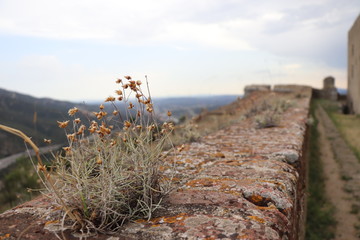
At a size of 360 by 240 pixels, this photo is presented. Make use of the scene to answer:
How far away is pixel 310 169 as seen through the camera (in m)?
5.85

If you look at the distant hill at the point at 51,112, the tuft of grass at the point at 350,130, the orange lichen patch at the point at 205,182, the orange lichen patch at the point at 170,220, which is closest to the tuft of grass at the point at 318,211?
the tuft of grass at the point at 350,130

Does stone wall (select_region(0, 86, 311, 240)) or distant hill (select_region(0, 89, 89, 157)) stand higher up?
distant hill (select_region(0, 89, 89, 157))

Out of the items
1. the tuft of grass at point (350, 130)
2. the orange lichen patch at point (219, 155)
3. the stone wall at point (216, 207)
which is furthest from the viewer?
the tuft of grass at point (350, 130)

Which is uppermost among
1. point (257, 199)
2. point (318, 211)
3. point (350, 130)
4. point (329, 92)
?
point (329, 92)

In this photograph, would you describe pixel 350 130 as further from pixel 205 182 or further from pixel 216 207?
pixel 216 207

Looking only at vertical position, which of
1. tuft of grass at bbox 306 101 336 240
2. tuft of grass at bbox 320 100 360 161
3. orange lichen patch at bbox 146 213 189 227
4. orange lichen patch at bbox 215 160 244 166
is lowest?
tuft of grass at bbox 306 101 336 240

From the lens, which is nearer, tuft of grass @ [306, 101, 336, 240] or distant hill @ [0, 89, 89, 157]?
distant hill @ [0, 89, 89, 157]

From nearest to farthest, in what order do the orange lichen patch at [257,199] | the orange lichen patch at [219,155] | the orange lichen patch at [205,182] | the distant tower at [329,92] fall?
1. the orange lichen patch at [257,199]
2. the orange lichen patch at [205,182]
3. the orange lichen patch at [219,155]
4. the distant tower at [329,92]

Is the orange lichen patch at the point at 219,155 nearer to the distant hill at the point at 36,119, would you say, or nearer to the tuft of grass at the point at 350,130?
the distant hill at the point at 36,119

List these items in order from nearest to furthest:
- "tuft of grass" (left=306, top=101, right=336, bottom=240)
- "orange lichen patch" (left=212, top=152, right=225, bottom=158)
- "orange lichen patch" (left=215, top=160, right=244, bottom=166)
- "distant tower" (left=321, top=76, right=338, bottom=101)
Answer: "orange lichen patch" (left=215, top=160, right=244, bottom=166)
"orange lichen patch" (left=212, top=152, right=225, bottom=158)
"tuft of grass" (left=306, top=101, right=336, bottom=240)
"distant tower" (left=321, top=76, right=338, bottom=101)

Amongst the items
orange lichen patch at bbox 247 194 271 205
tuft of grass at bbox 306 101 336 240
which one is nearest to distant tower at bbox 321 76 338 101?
tuft of grass at bbox 306 101 336 240

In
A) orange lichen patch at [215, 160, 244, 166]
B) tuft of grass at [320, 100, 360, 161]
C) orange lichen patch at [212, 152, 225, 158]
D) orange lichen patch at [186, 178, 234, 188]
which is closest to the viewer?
orange lichen patch at [186, 178, 234, 188]

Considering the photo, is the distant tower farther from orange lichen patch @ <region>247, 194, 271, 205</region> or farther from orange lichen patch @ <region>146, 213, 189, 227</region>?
orange lichen patch @ <region>146, 213, 189, 227</region>

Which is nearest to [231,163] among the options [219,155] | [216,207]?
[219,155]
